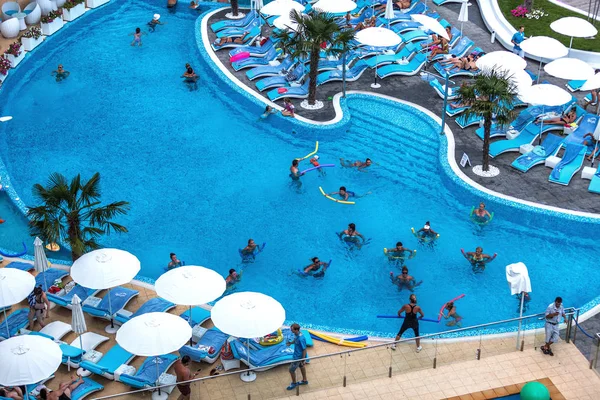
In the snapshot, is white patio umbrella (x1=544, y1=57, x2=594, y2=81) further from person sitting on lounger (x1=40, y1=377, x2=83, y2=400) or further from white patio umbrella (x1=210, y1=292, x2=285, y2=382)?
person sitting on lounger (x1=40, y1=377, x2=83, y2=400)

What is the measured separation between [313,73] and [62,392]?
13.6m

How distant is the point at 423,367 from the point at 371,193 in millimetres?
7485

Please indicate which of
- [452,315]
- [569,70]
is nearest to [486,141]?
[569,70]

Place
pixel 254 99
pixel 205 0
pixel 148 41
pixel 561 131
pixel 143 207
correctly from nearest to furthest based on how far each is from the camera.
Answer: pixel 143 207 < pixel 561 131 < pixel 254 99 < pixel 148 41 < pixel 205 0

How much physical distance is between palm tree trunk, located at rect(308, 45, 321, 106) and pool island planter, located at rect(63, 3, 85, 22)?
1136 cm

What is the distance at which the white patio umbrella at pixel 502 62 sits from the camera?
24922 mm

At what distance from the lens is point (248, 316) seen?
15852 mm

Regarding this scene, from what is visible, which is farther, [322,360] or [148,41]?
[148,41]

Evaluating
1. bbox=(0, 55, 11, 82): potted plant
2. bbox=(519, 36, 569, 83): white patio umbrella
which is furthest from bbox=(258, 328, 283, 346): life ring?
bbox=(0, 55, 11, 82): potted plant

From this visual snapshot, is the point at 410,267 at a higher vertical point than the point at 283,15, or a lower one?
lower

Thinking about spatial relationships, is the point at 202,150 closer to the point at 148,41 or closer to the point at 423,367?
the point at 148,41

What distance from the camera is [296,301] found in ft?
62.8

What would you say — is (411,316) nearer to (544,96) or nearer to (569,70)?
(544,96)

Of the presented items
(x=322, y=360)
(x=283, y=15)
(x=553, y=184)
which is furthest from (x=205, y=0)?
(x=322, y=360)
